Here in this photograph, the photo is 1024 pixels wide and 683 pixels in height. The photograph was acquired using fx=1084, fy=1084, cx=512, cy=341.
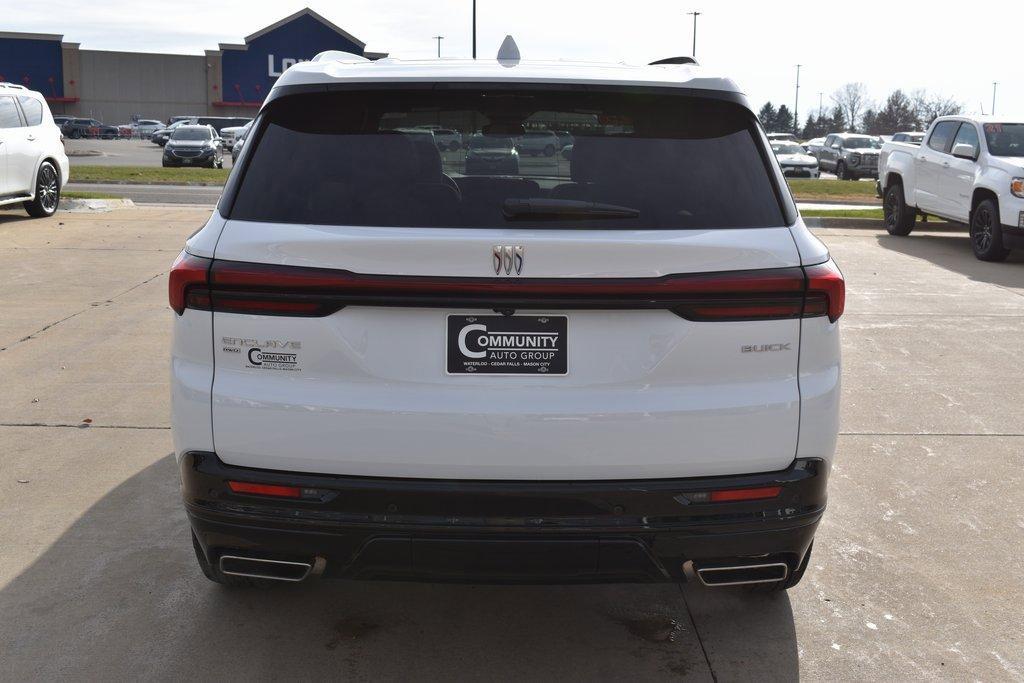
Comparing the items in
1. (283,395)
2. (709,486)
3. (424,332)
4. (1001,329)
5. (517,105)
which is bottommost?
(1001,329)

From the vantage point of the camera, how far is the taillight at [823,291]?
9.91ft

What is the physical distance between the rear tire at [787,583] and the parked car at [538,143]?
1.52 metres

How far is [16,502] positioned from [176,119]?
72156mm

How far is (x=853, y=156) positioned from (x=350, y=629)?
120 feet

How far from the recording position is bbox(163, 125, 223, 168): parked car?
3544cm

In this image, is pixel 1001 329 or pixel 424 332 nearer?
pixel 424 332

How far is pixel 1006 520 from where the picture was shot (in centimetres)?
479

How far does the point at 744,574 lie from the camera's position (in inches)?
128

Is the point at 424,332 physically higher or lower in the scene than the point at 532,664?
higher

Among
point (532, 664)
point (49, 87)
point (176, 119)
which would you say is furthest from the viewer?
point (49, 87)

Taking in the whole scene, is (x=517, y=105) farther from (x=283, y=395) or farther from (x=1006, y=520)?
(x=1006, y=520)

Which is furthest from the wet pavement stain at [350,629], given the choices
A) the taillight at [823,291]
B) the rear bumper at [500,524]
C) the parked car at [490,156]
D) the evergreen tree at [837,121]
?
the evergreen tree at [837,121]

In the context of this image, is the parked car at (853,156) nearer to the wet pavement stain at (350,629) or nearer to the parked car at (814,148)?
the parked car at (814,148)

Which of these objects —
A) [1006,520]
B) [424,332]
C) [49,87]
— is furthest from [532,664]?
[49,87]
